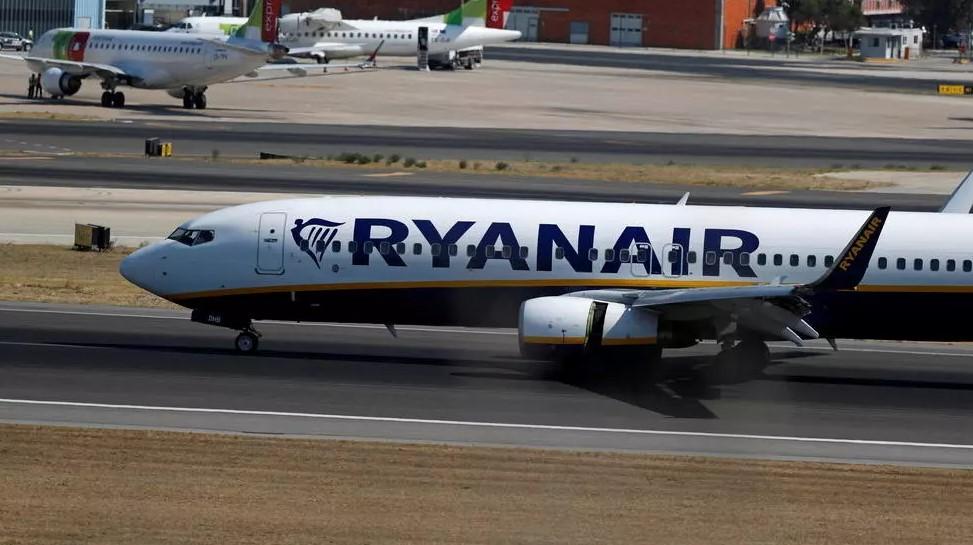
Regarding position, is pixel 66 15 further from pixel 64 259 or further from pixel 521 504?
pixel 521 504

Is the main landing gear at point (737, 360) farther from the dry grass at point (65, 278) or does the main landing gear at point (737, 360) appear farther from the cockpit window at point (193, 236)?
the dry grass at point (65, 278)

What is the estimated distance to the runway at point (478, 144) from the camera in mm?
82438

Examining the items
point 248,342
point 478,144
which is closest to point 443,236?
point 248,342

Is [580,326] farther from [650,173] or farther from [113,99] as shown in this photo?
[113,99]

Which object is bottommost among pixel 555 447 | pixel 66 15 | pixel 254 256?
pixel 555 447

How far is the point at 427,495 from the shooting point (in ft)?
77.6

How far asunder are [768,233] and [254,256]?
463 inches

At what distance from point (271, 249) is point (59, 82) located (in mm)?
76139

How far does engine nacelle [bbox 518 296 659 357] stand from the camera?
104 ft

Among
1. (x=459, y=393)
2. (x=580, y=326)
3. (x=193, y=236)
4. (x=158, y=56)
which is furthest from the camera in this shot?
(x=158, y=56)

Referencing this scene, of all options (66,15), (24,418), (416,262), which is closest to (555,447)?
(416,262)

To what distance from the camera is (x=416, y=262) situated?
33.8m

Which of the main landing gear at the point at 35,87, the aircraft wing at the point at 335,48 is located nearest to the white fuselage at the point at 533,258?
the main landing gear at the point at 35,87

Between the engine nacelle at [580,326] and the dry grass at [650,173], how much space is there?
134 ft
